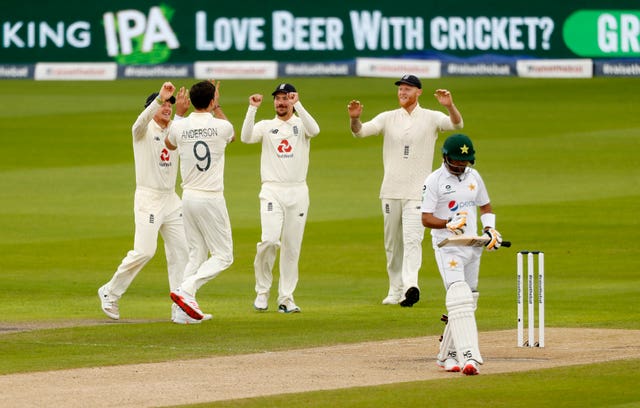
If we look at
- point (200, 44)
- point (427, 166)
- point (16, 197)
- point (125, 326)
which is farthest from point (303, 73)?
point (125, 326)

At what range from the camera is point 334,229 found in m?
23.1

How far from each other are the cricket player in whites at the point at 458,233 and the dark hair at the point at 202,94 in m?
3.42

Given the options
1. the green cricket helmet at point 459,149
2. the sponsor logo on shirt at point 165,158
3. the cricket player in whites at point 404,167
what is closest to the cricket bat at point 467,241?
the green cricket helmet at point 459,149

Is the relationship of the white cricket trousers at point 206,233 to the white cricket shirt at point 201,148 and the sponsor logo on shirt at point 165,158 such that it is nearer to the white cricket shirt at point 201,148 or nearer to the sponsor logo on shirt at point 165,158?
the white cricket shirt at point 201,148

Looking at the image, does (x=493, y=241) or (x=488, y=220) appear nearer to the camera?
(x=493, y=241)

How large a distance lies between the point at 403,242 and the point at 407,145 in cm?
105

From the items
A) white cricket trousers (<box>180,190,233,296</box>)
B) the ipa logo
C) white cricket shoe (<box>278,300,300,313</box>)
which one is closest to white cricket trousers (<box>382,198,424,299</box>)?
white cricket shoe (<box>278,300,300,313</box>)

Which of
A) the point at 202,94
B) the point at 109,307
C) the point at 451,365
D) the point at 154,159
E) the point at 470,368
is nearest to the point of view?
the point at 470,368

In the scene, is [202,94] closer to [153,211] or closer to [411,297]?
[153,211]

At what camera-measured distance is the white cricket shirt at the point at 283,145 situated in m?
15.6

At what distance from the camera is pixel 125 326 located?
46.7 feet

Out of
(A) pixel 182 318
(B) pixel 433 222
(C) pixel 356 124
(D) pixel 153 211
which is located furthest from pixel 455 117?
(B) pixel 433 222

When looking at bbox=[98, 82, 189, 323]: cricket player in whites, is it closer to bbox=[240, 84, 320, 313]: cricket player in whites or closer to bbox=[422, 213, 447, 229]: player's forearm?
bbox=[240, 84, 320, 313]: cricket player in whites

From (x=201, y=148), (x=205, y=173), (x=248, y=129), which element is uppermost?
(x=248, y=129)
